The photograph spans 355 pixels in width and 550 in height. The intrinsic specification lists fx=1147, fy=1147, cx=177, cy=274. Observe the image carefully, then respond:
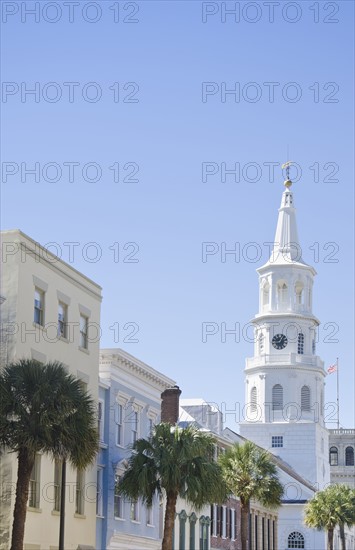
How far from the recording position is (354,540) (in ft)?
431

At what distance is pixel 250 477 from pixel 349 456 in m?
96.0

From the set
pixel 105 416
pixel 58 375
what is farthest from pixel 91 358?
pixel 58 375

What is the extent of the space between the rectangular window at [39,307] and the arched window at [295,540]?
228 feet

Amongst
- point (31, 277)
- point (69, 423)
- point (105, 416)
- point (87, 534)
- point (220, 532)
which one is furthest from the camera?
point (220, 532)

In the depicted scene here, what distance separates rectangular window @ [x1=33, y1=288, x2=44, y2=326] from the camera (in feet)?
151

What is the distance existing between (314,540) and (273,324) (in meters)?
23.5

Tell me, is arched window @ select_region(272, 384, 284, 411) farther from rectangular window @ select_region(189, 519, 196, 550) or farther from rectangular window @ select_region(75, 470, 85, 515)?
rectangular window @ select_region(75, 470, 85, 515)

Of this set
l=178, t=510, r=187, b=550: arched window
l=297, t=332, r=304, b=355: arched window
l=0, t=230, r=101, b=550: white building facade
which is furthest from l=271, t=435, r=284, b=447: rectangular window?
l=0, t=230, r=101, b=550: white building facade

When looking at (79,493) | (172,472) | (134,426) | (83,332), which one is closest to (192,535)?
(134,426)

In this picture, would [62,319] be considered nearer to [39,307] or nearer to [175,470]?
[39,307]

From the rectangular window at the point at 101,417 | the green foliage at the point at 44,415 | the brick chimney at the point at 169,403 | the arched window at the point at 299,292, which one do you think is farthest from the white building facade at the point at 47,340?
the arched window at the point at 299,292

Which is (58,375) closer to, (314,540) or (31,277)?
(31,277)

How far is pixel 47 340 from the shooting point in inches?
1841

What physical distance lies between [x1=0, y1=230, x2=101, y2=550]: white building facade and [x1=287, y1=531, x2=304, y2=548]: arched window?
6287 cm
